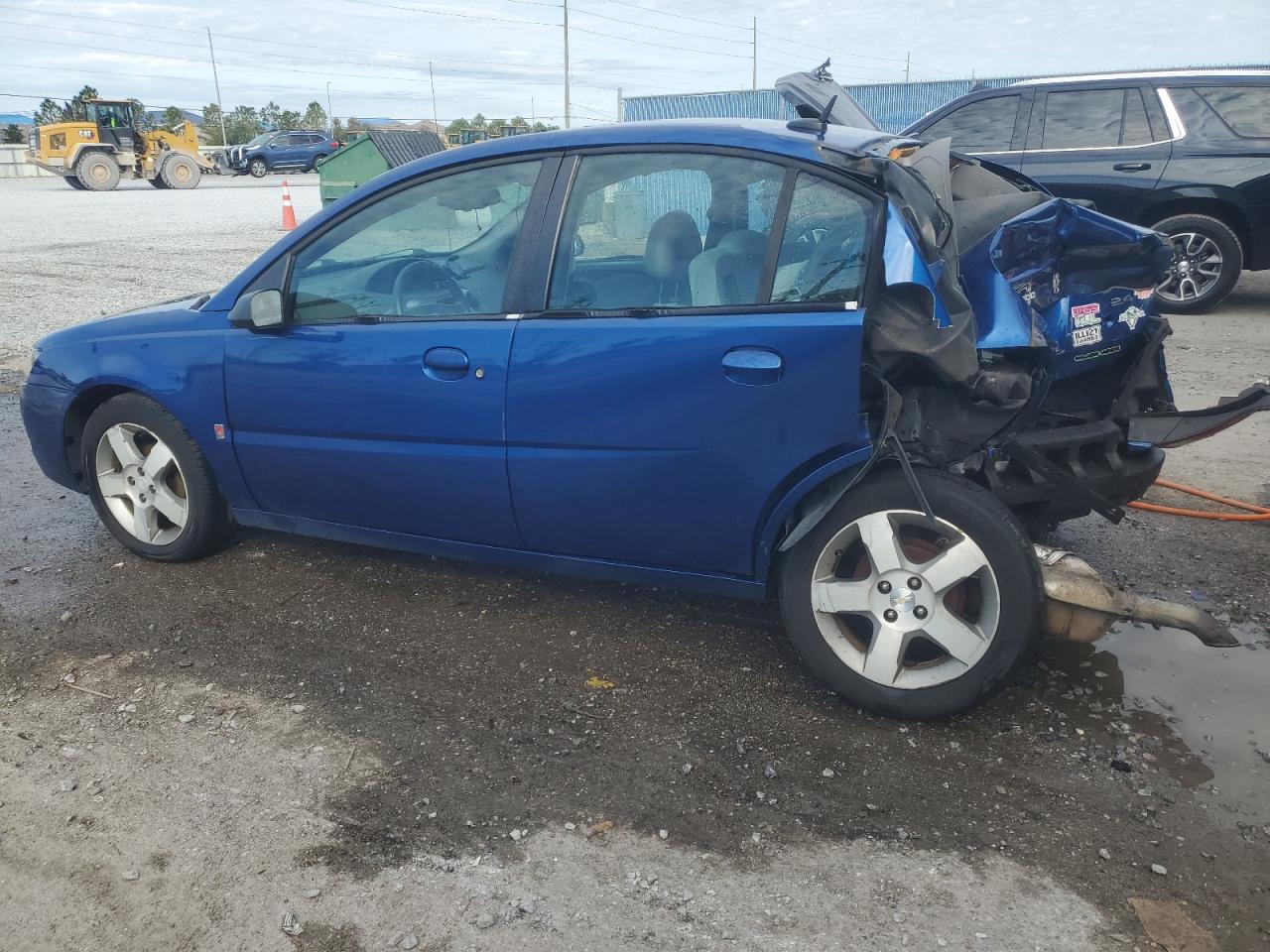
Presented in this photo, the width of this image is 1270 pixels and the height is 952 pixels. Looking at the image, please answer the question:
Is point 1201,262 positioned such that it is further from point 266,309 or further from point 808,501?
point 266,309

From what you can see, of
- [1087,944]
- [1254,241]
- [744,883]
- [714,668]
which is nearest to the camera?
[1087,944]

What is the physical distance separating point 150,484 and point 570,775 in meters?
2.37

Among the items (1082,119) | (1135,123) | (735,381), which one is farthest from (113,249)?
(735,381)

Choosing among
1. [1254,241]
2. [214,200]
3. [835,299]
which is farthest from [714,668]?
[214,200]

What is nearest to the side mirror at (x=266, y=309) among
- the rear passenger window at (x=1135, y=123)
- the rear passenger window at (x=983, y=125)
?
the rear passenger window at (x=983, y=125)

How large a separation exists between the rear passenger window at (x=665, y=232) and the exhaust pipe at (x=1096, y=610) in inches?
47.0

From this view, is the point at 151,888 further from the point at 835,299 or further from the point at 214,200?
the point at 214,200

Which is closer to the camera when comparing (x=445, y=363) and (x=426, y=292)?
(x=445, y=363)

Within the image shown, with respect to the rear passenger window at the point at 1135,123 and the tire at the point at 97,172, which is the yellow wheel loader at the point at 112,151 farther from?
the rear passenger window at the point at 1135,123

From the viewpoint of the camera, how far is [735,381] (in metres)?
3.05

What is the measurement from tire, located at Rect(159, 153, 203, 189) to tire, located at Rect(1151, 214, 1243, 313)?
30.0m

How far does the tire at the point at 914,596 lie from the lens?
2.93 m

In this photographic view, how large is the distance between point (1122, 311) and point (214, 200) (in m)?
27.1

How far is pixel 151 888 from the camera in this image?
2.47 meters
